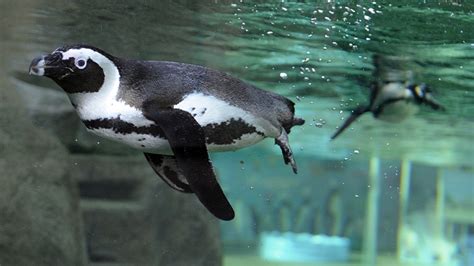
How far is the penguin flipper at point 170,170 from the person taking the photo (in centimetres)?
167

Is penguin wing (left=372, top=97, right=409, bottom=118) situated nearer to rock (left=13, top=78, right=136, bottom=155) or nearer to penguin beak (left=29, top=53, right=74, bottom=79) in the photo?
rock (left=13, top=78, right=136, bottom=155)

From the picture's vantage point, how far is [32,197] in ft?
9.76

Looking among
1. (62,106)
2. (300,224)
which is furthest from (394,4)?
(300,224)

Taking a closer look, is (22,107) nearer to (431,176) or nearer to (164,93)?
(164,93)

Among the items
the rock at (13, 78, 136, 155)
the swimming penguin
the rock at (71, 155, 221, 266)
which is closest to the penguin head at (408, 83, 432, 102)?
the rock at (71, 155, 221, 266)

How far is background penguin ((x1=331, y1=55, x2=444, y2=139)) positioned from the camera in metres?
2.69

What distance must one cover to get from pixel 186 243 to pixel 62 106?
0.94 metres

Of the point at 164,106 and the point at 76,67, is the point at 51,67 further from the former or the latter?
the point at 164,106

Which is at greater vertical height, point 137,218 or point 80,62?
point 80,62

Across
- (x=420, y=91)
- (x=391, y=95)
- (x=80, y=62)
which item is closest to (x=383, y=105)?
(x=391, y=95)

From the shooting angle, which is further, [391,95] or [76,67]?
[391,95]

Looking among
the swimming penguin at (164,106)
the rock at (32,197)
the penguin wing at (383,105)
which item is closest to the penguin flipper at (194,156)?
the swimming penguin at (164,106)

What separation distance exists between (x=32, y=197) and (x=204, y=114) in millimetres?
1719

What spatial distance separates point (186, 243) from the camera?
3.44 meters
